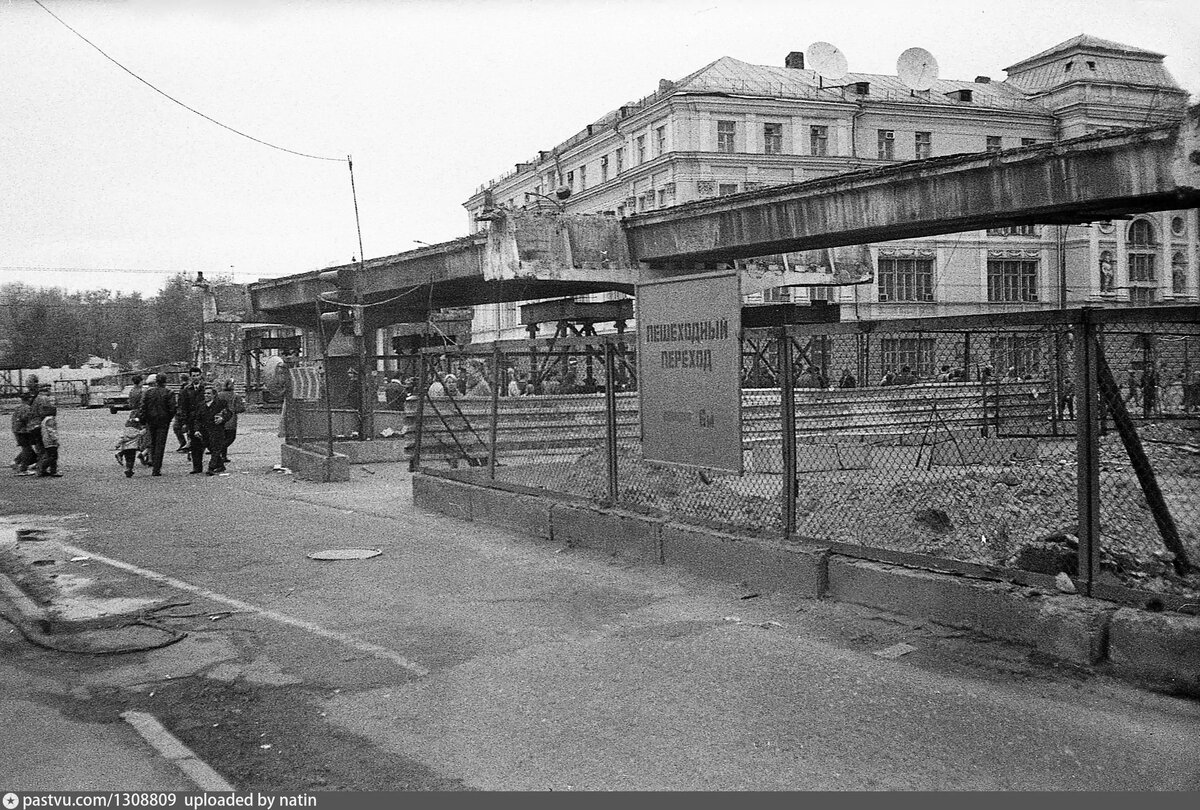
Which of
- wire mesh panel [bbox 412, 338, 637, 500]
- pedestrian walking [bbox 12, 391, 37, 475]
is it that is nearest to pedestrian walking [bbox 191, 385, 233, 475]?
pedestrian walking [bbox 12, 391, 37, 475]

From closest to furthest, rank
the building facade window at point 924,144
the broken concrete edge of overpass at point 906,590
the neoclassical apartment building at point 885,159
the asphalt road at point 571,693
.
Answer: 1. the asphalt road at point 571,693
2. the broken concrete edge of overpass at point 906,590
3. the neoclassical apartment building at point 885,159
4. the building facade window at point 924,144

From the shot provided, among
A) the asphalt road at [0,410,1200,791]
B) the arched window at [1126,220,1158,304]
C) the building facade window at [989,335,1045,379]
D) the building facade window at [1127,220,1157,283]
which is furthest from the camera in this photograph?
the building facade window at [1127,220,1157,283]

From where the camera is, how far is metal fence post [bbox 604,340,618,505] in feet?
33.9

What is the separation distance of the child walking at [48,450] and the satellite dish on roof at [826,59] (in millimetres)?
28781

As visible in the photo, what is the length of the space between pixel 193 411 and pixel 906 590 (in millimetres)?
16989

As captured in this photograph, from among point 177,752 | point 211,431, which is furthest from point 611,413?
point 211,431

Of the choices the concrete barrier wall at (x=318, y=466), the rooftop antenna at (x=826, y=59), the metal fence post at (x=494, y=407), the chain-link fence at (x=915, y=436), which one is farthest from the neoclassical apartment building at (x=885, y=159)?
the metal fence post at (x=494, y=407)

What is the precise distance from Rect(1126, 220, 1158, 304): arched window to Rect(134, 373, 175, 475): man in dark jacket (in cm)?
5917

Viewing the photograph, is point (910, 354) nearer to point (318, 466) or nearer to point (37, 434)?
point (318, 466)

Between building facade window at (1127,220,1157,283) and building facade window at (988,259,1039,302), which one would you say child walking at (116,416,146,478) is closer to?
building facade window at (988,259,1039,302)

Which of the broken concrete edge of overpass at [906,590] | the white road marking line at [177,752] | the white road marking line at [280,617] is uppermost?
the broken concrete edge of overpass at [906,590]

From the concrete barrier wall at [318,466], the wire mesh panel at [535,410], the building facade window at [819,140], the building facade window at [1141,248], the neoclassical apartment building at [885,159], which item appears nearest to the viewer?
the wire mesh panel at [535,410]

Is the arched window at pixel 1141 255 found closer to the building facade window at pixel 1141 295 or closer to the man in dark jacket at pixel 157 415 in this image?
the building facade window at pixel 1141 295

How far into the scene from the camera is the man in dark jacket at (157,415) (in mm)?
19625
